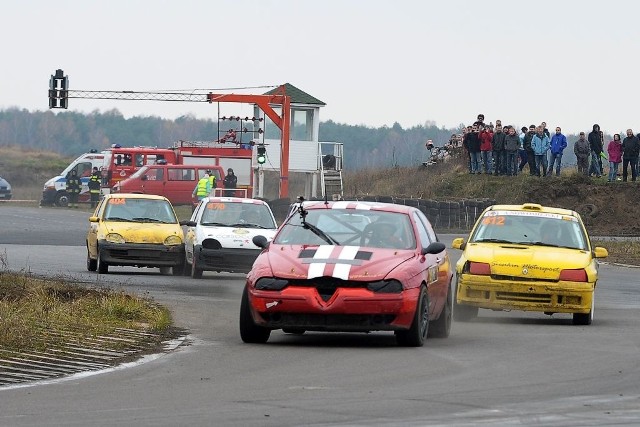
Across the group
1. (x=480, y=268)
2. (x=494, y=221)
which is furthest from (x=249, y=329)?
(x=494, y=221)

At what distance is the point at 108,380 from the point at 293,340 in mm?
3804

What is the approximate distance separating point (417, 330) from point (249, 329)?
1.59 metres

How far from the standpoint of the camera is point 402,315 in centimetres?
1453

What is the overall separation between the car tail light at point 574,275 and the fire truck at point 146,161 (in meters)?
41.6

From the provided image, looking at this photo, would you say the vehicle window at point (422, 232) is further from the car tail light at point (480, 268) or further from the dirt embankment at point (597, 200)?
the dirt embankment at point (597, 200)

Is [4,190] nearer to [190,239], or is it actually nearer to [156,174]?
[156,174]

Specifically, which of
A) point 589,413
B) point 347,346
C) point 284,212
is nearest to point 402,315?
point 347,346

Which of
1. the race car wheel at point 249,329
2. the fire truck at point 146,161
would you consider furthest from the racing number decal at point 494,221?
the fire truck at point 146,161

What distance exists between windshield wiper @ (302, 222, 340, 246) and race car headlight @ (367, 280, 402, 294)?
985mm

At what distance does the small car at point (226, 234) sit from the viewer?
25953 mm

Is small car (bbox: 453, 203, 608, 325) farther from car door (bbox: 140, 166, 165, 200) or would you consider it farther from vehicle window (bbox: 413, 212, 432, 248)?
car door (bbox: 140, 166, 165, 200)

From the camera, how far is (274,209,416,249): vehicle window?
51.2 ft

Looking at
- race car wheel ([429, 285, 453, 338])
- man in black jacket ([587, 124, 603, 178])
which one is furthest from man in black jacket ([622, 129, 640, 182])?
race car wheel ([429, 285, 453, 338])

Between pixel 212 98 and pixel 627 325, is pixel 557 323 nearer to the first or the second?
pixel 627 325
